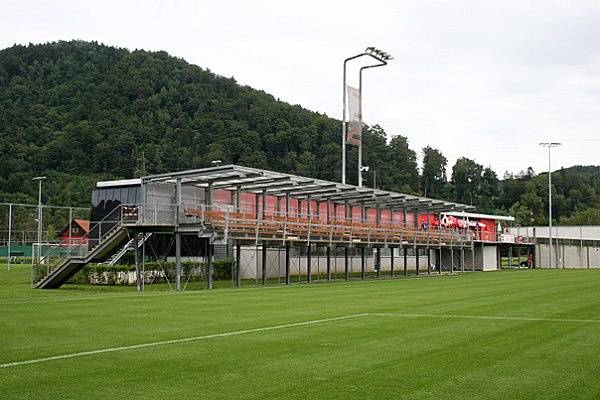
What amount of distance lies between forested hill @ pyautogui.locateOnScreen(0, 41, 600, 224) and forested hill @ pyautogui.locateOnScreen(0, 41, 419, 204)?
0.44 ft

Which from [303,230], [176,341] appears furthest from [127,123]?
[176,341]

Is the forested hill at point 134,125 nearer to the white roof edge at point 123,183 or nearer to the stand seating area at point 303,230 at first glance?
the white roof edge at point 123,183

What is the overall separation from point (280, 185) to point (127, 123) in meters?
60.3

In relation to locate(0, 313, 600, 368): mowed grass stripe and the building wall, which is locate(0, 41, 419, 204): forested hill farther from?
locate(0, 313, 600, 368): mowed grass stripe

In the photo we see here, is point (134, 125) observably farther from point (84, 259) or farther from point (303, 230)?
point (84, 259)

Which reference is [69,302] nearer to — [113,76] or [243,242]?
[243,242]

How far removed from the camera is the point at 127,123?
91.5m

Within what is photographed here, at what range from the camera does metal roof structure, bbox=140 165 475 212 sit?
3116cm

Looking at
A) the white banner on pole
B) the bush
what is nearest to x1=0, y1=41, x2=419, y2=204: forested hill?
the white banner on pole

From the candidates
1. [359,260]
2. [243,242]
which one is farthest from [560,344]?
[359,260]

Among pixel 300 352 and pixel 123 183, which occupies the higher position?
pixel 123 183

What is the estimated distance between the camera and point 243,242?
3375 cm

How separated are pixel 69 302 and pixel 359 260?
123ft

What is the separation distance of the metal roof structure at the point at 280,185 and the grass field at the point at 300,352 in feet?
41.0
